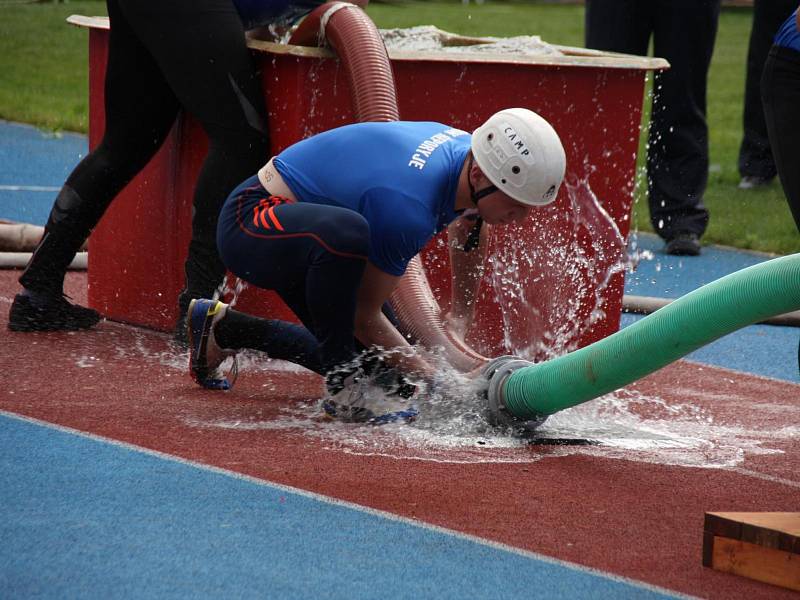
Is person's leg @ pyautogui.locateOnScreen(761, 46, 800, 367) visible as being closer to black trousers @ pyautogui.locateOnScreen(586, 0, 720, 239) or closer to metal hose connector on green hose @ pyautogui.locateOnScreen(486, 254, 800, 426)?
metal hose connector on green hose @ pyautogui.locateOnScreen(486, 254, 800, 426)

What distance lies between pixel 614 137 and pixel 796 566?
2.61m

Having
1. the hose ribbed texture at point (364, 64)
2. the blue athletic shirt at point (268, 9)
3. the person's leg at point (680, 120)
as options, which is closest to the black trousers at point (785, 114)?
the hose ribbed texture at point (364, 64)

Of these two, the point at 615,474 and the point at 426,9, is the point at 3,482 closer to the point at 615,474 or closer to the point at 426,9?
the point at 615,474

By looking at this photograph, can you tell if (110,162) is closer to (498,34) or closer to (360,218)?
(360,218)

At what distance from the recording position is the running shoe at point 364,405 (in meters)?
4.59

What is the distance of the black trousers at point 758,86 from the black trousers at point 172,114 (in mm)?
5284

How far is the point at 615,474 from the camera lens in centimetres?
425

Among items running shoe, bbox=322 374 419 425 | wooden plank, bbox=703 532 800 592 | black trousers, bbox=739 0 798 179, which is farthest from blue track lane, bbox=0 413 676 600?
black trousers, bbox=739 0 798 179

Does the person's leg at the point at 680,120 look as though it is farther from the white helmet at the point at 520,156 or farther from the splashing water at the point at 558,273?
the white helmet at the point at 520,156

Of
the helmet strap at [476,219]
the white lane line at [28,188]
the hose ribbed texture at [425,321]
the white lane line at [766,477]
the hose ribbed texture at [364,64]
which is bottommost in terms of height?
the white lane line at [28,188]

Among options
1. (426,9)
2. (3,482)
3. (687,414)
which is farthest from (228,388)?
(426,9)

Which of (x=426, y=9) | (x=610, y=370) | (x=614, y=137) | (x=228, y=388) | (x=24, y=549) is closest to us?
(x=24, y=549)

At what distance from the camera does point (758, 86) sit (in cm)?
1036

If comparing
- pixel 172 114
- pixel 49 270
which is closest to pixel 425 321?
pixel 172 114
